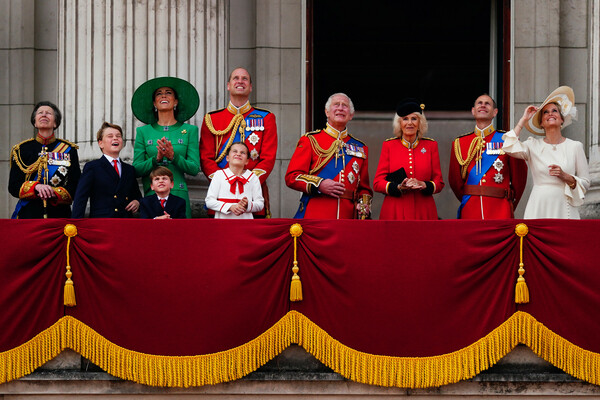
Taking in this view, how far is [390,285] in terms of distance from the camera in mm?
8805

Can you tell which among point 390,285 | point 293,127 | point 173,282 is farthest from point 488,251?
point 293,127

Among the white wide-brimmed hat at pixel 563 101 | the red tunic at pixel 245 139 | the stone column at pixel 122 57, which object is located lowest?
the red tunic at pixel 245 139

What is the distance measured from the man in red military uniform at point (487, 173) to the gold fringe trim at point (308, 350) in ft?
5.38

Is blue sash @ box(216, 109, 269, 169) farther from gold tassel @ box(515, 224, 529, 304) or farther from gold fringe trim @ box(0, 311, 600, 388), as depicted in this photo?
gold tassel @ box(515, 224, 529, 304)

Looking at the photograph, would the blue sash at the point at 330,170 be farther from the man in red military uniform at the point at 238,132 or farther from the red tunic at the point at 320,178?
the man in red military uniform at the point at 238,132

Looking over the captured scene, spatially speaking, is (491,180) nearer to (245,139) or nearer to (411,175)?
(411,175)

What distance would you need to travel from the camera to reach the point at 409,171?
10.1 meters

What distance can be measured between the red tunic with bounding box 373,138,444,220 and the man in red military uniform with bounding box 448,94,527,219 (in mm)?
295

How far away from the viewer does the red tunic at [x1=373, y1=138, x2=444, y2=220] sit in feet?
32.8

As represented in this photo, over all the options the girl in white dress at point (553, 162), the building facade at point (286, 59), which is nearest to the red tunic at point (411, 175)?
the girl in white dress at point (553, 162)

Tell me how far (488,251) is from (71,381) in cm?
313

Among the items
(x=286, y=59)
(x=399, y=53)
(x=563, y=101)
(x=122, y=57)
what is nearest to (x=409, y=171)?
(x=563, y=101)

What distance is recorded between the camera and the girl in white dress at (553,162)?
31.8 feet

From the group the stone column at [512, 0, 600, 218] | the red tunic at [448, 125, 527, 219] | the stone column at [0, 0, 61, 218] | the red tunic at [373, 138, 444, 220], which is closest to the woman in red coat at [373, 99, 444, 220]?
the red tunic at [373, 138, 444, 220]
